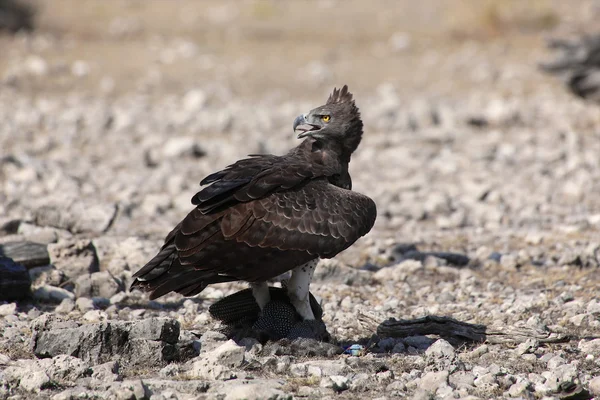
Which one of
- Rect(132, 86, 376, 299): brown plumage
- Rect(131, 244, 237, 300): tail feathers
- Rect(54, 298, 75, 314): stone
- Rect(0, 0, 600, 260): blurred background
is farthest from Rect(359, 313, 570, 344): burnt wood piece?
Rect(0, 0, 600, 260): blurred background

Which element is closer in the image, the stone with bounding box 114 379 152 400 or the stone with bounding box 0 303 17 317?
the stone with bounding box 114 379 152 400

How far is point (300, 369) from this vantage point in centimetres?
550

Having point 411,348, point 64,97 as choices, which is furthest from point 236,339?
point 64,97

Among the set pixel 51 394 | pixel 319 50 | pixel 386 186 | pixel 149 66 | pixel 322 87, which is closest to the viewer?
pixel 51 394

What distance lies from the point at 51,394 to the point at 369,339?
7.65 ft

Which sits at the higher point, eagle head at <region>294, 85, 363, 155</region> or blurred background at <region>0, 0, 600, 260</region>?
blurred background at <region>0, 0, 600, 260</region>

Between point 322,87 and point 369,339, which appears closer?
point 369,339

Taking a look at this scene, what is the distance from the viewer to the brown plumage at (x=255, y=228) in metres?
5.91

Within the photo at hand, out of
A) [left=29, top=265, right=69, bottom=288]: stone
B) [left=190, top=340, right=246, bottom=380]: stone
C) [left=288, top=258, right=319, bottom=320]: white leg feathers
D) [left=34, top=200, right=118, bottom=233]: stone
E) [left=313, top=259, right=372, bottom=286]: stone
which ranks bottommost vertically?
[left=190, top=340, right=246, bottom=380]: stone

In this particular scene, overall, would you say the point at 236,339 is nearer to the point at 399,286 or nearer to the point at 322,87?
the point at 399,286

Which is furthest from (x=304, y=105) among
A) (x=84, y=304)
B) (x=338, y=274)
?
(x=84, y=304)

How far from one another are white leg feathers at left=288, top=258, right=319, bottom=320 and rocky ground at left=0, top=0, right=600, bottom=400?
37 centimetres

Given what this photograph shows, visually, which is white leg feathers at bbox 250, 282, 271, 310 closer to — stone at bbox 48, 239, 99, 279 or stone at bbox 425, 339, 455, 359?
stone at bbox 425, 339, 455, 359

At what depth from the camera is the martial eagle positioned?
5.91 m
